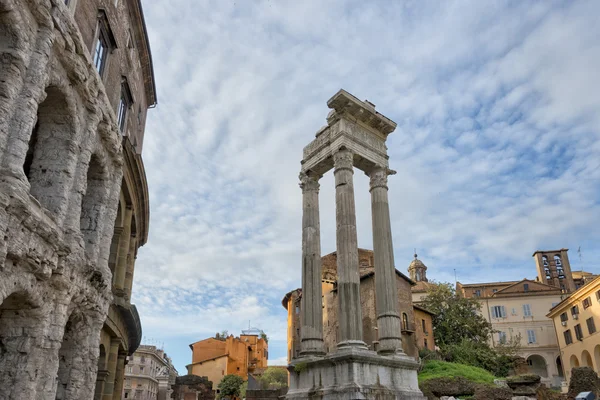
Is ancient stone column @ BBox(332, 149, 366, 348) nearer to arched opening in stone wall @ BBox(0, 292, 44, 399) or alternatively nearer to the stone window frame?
arched opening in stone wall @ BBox(0, 292, 44, 399)

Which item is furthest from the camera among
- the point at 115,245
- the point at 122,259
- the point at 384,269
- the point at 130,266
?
the point at 130,266

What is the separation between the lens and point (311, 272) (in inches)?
540

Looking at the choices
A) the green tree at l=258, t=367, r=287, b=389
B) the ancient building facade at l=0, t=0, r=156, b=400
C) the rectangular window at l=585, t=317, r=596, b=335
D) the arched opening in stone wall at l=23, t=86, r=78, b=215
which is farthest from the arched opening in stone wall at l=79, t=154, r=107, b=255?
the green tree at l=258, t=367, r=287, b=389

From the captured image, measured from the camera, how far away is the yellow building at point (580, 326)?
115ft

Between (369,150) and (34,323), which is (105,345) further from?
Result: (369,150)

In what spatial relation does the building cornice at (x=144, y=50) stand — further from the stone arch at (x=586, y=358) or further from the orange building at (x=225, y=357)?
the orange building at (x=225, y=357)

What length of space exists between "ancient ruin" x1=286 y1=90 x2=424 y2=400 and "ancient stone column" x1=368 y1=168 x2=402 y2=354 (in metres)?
0.03

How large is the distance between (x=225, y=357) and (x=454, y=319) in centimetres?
2528

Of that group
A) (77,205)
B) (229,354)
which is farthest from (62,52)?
(229,354)

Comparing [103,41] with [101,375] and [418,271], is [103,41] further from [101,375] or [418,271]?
[418,271]

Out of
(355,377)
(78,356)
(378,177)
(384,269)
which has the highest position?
(378,177)

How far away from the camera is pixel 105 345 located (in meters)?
13.5

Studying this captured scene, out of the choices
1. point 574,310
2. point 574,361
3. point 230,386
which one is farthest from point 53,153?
point 574,361

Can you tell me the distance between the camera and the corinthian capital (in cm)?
1364
